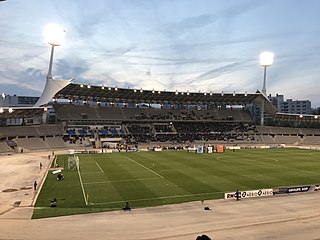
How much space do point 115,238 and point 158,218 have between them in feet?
14.4

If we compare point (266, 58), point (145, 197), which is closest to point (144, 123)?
point (266, 58)

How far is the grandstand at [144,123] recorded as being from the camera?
3167 inches

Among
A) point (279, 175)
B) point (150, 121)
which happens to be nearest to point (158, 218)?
point (279, 175)

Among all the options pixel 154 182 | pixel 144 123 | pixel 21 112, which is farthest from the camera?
pixel 144 123

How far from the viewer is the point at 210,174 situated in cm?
3731

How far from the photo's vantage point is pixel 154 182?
3291cm

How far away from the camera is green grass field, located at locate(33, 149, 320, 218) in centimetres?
2503

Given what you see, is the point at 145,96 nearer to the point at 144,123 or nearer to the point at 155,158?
the point at 144,123

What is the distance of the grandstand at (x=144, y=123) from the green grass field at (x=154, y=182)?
37.6 metres

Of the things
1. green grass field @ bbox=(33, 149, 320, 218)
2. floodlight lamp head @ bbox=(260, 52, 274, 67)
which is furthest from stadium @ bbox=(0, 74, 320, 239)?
floodlight lamp head @ bbox=(260, 52, 274, 67)

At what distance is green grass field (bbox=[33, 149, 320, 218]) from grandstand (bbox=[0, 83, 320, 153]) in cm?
3759

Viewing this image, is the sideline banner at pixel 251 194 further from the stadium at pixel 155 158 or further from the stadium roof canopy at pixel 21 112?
the stadium roof canopy at pixel 21 112

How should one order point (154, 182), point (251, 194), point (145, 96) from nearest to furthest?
point (251, 194) < point (154, 182) < point (145, 96)

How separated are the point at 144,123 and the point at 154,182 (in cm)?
6665
